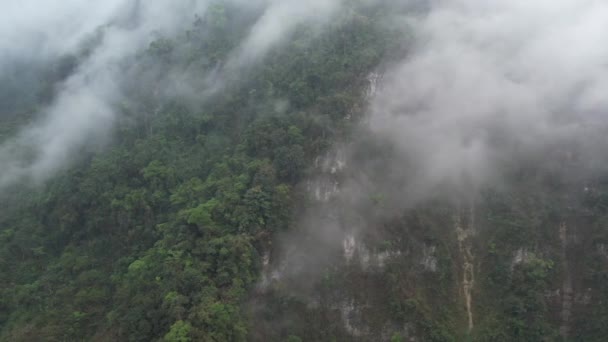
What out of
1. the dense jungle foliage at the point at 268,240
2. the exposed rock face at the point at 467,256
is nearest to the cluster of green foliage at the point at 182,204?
the dense jungle foliage at the point at 268,240

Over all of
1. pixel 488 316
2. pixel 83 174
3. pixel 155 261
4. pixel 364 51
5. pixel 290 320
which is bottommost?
pixel 488 316

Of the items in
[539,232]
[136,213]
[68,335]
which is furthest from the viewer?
[136,213]

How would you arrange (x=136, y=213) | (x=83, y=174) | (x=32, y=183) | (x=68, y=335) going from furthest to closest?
(x=32, y=183) < (x=83, y=174) < (x=136, y=213) < (x=68, y=335)

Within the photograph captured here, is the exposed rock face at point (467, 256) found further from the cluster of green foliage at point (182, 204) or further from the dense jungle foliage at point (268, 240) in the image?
the cluster of green foliage at point (182, 204)

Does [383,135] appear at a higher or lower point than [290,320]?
higher

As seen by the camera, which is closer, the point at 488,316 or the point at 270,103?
the point at 488,316

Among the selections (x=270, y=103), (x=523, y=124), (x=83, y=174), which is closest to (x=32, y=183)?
(x=83, y=174)

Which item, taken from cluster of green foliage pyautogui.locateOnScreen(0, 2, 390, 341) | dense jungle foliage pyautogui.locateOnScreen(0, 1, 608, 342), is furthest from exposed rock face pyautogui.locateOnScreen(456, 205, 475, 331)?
cluster of green foliage pyautogui.locateOnScreen(0, 2, 390, 341)

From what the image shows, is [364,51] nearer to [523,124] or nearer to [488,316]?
[523,124]

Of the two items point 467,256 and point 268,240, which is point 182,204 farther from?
point 467,256
